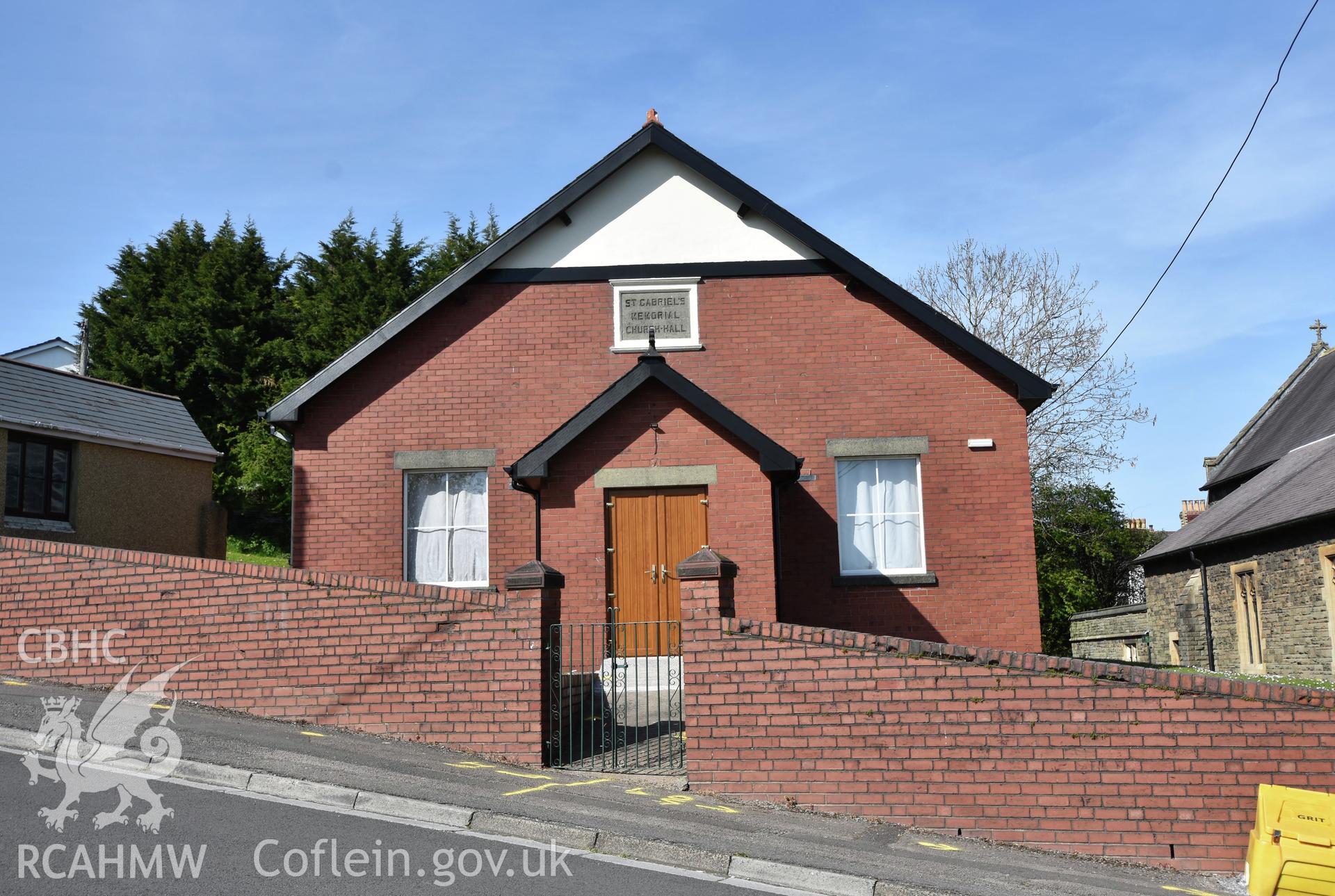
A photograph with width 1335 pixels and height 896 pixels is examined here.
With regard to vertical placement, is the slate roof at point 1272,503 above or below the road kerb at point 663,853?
above

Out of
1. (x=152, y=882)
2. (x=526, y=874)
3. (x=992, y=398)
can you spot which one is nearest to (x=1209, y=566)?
(x=992, y=398)

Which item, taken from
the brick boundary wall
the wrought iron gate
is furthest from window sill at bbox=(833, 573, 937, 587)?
the brick boundary wall

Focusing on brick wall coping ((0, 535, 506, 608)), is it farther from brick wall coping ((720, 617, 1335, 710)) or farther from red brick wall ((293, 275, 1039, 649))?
red brick wall ((293, 275, 1039, 649))

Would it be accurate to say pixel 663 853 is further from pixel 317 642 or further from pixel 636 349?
pixel 636 349

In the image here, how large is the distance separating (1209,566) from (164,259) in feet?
104

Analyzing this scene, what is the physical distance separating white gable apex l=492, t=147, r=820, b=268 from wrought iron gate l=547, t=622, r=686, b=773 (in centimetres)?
519

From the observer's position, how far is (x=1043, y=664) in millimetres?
8539

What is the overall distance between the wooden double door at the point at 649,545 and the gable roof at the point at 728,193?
3789 mm

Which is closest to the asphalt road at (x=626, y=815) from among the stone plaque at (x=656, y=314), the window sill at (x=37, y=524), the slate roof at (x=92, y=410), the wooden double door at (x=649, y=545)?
the wooden double door at (x=649, y=545)

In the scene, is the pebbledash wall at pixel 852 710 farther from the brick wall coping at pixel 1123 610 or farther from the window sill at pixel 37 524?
the brick wall coping at pixel 1123 610

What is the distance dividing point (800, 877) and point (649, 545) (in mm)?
6172

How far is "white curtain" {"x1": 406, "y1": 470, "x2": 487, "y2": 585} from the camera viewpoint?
548 inches

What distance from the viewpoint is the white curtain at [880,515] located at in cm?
1383

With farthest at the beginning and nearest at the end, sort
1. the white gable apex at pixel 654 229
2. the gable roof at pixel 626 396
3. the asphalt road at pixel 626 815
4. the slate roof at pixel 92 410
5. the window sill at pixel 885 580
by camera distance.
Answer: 1. the slate roof at pixel 92 410
2. the white gable apex at pixel 654 229
3. the window sill at pixel 885 580
4. the gable roof at pixel 626 396
5. the asphalt road at pixel 626 815
